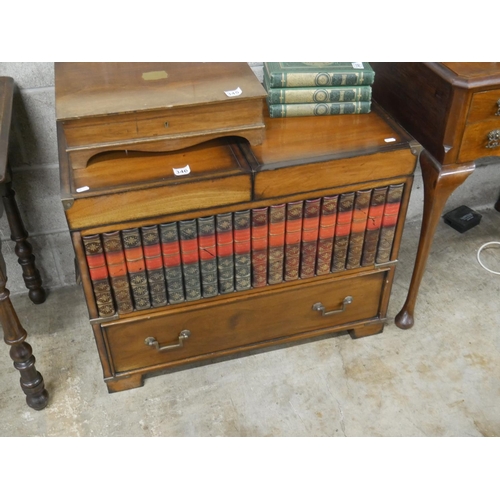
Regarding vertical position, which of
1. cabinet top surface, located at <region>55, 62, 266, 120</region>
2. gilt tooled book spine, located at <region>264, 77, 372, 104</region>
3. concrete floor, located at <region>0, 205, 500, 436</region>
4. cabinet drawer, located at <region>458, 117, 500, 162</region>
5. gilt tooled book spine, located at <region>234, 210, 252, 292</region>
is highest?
cabinet top surface, located at <region>55, 62, 266, 120</region>

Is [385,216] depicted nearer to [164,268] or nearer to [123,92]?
[164,268]

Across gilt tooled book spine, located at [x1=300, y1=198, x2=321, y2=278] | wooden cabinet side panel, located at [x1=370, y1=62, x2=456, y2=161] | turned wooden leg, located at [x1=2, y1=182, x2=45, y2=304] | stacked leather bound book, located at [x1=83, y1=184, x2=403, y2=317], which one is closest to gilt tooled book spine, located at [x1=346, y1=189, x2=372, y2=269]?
stacked leather bound book, located at [x1=83, y1=184, x2=403, y2=317]

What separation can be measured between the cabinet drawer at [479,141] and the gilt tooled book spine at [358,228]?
0.27 meters

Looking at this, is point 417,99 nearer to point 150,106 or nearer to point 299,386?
point 150,106

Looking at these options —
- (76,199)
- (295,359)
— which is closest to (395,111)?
(295,359)

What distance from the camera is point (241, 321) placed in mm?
1741

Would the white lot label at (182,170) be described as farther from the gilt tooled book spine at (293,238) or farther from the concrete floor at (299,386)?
the concrete floor at (299,386)

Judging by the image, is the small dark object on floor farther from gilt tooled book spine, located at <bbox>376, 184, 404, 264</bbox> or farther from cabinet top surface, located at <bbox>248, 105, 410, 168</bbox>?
cabinet top surface, located at <bbox>248, 105, 410, 168</bbox>

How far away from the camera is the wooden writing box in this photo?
132cm

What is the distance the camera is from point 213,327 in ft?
5.65

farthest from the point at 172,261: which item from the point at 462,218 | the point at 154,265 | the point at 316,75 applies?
the point at 462,218

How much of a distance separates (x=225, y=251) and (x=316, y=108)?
471mm

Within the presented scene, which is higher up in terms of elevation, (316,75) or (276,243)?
(316,75)

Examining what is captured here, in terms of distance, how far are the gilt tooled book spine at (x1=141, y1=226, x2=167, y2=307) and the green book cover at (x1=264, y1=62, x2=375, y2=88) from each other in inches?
20.8
